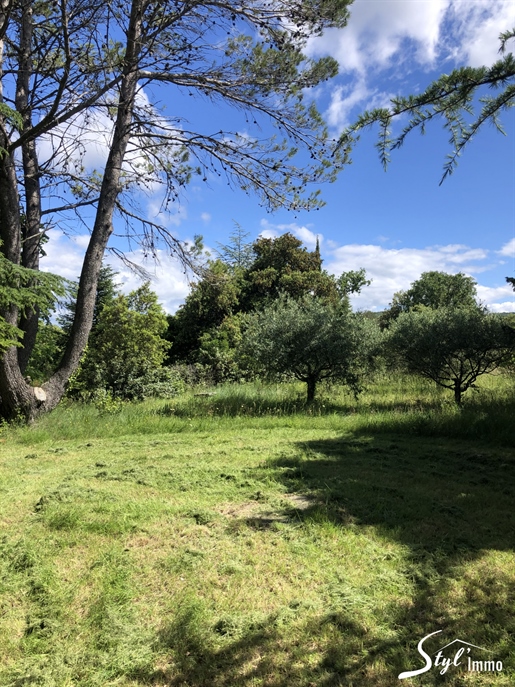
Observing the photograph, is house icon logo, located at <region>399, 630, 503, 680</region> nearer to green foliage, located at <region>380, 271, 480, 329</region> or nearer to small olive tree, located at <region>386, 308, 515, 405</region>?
small olive tree, located at <region>386, 308, 515, 405</region>

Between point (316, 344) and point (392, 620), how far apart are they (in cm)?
854

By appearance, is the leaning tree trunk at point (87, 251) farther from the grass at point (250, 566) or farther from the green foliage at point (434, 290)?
the green foliage at point (434, 290)

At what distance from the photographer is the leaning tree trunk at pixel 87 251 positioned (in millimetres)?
7426

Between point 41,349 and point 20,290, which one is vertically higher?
point 20,290

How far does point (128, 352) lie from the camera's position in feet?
43.9

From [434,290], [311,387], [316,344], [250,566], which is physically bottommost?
[250,566]

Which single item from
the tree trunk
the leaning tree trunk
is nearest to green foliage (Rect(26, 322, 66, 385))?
the leaning tree trunk

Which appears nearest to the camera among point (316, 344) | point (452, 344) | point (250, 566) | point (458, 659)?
point (458, 659)

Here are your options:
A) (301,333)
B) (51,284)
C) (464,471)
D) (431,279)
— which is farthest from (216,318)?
(431,279)

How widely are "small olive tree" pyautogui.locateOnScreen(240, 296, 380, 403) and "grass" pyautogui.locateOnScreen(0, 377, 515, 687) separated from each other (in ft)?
15.9

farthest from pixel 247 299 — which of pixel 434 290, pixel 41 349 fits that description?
pixel 434 290

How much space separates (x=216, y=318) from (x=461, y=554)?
1847cm

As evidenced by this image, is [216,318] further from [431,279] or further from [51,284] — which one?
[431,279]

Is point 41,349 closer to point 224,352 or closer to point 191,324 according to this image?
point 224,352
